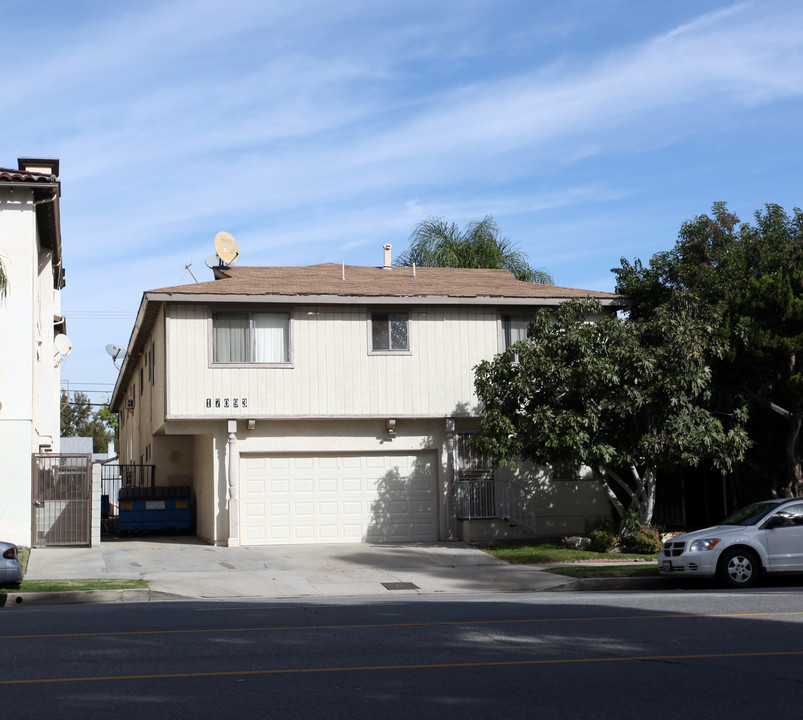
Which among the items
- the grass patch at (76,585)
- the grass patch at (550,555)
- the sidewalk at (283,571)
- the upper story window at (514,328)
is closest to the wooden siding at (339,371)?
the upper story window at (514,328)

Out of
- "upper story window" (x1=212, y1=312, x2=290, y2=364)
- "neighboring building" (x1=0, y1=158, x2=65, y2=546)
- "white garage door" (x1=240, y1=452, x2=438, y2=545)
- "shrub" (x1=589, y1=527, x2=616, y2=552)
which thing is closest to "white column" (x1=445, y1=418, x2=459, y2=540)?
"white garage door" (x1=240, y1=452, x2=438, y2=545)

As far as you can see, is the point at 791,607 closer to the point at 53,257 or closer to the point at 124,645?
the point at 124,645

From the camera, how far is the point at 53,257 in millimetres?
27547

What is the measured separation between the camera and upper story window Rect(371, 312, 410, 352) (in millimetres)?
22984

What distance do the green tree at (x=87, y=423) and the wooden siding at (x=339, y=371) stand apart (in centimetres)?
5269

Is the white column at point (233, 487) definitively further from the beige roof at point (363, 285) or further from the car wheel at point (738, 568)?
the car wheel at point (738, 568)

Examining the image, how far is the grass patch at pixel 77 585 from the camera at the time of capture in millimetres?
15344

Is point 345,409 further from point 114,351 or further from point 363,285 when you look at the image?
point 114,351

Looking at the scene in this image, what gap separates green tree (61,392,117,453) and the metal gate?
171ft

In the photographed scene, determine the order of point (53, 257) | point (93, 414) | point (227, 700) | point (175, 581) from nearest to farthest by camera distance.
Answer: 1. point (227, 700)
2. point (175, 581)
3. point (53, 257)
4. point (93, 414)

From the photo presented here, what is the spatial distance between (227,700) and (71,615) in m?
5.90

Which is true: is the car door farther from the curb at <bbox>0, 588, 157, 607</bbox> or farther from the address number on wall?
the address number on wall

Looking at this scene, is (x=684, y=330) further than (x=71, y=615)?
Yes

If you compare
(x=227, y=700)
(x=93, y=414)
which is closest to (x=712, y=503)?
(x=227, y=700)
